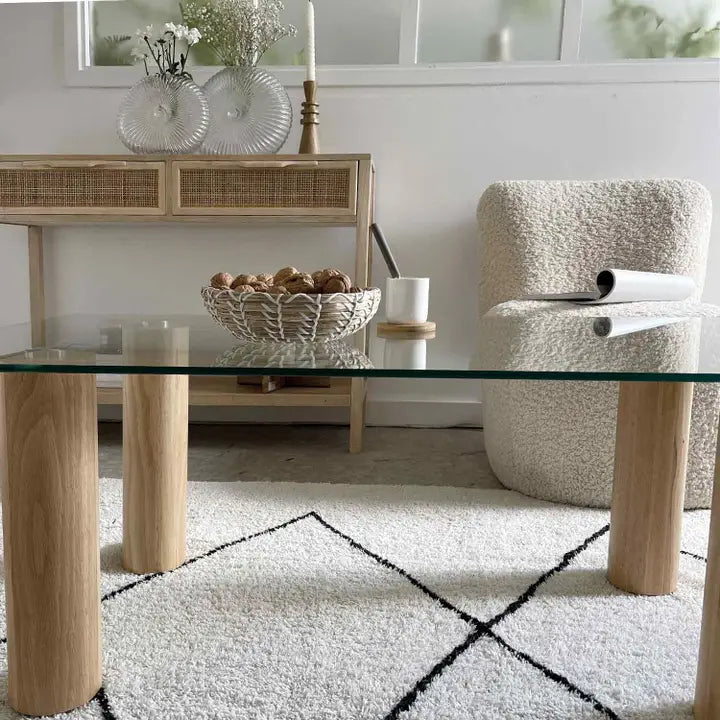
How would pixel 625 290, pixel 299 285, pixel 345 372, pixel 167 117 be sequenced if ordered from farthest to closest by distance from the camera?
pixel 167 117
pixel 625 290
pixel 299 285
pixel 345 372

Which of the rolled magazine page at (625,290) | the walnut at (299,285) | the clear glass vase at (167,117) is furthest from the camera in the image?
the clear glass vase at (167,117)

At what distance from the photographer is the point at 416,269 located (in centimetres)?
198

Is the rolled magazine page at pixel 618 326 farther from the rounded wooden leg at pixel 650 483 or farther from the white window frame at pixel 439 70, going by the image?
the white window frame at pixel 439 70

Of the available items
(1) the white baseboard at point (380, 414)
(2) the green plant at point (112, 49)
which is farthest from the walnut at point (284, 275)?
(2) the green plant at point (112, 49)

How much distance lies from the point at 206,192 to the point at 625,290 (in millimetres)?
1037

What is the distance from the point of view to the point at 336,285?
0.87 meters

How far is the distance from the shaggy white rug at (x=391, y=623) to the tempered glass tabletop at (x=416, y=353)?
0.38 meters

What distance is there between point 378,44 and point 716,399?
1.34 meters

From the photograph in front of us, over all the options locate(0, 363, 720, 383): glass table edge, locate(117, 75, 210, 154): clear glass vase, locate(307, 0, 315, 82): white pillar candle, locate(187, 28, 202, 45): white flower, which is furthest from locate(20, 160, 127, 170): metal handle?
locate(0, 363, 720, 383): glass table edge

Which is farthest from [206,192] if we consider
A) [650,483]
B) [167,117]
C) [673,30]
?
[673,30]

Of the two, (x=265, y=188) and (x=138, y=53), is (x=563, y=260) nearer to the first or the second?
(x=265, y=188)

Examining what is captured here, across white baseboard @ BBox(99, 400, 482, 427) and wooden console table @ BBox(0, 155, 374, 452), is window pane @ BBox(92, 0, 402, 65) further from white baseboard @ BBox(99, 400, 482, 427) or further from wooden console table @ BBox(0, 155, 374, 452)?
white baseboard @ BBox(99, 400, 482, 427)

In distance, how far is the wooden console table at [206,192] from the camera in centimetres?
165

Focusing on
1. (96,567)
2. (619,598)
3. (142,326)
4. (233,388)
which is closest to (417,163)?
(233,388)
